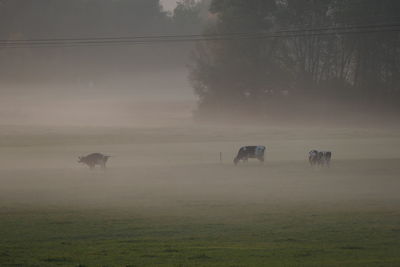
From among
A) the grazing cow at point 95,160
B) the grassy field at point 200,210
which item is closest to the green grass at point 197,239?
the grassy field at point 200,210

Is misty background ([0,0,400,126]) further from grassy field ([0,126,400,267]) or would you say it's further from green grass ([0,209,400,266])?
green grass ([0,209,400,266])

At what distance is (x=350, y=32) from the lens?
87188 millimetres

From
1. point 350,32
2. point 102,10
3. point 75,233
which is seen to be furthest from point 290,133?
point 102,10

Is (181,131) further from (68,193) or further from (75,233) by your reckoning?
(75,233)

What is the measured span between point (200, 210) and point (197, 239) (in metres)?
5.88

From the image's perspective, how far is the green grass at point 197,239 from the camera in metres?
16.2

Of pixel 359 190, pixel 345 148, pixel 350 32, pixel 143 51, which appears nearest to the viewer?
pixel 359 190

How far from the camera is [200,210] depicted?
25.0m

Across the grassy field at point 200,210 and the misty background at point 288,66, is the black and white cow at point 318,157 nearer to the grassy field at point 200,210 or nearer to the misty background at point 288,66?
the grassy field at point 200,210

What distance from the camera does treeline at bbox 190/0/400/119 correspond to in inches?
3457

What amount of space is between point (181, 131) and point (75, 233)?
6135 cm

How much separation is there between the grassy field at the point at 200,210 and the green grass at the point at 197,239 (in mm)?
25

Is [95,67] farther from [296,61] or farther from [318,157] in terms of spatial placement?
[318,157]

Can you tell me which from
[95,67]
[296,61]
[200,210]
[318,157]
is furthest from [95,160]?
[95,67]
